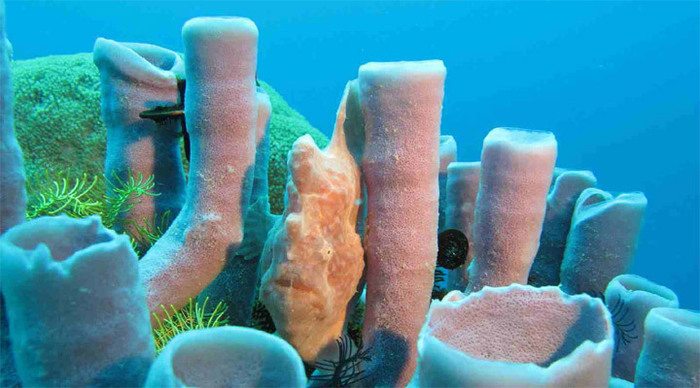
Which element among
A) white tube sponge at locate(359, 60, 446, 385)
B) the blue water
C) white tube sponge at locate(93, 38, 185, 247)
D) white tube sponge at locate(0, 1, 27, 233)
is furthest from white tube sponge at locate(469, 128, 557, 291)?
the blue water

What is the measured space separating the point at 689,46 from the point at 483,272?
46402 millimetres

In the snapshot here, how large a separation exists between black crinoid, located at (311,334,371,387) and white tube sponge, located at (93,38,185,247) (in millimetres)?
1107

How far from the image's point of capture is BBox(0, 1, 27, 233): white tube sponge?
1470mm

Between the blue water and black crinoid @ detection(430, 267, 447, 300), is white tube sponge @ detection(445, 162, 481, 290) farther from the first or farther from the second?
the blue water

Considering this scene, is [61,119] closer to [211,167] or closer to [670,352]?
[211,167]

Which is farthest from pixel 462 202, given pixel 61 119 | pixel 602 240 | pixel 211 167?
pixel 61 119

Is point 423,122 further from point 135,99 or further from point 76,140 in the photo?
point 76,140

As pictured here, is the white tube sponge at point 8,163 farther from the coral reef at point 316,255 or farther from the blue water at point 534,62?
the blue water at point 534,62

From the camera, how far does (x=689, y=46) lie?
39.4 m

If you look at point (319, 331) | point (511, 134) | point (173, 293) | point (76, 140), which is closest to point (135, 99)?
point (173, 293)

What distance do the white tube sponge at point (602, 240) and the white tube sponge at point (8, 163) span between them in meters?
2.13

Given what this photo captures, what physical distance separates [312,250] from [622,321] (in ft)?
3.99

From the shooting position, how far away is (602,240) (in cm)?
226

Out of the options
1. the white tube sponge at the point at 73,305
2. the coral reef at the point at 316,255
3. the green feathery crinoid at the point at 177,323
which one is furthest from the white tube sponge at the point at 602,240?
the white tube sponge at the point at 73,305
